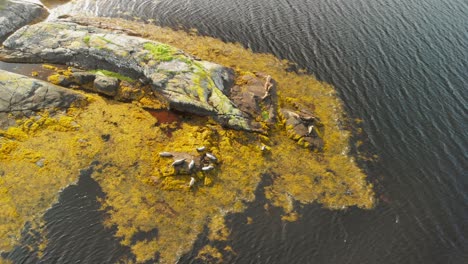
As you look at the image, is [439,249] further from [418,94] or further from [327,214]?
[418,94]

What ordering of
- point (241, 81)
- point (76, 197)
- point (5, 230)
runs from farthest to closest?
point (241, 81)
point (76, 197)
point (5, 230)

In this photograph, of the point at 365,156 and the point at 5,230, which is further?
the point at 365,156

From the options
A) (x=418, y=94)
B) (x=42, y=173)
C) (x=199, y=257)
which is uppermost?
(x=418, y=94)

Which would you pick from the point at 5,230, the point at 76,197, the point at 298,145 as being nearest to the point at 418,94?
the point at 298,145

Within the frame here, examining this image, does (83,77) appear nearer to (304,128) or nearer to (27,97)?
(27,97)

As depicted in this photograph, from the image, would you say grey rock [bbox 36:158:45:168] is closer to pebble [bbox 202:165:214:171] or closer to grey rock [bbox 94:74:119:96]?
grey rock [bbox 94:74:119:96]

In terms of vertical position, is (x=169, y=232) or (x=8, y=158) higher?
(x=8, y=158)

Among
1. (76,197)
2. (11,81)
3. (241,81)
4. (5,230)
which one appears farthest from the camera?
(241,81)
